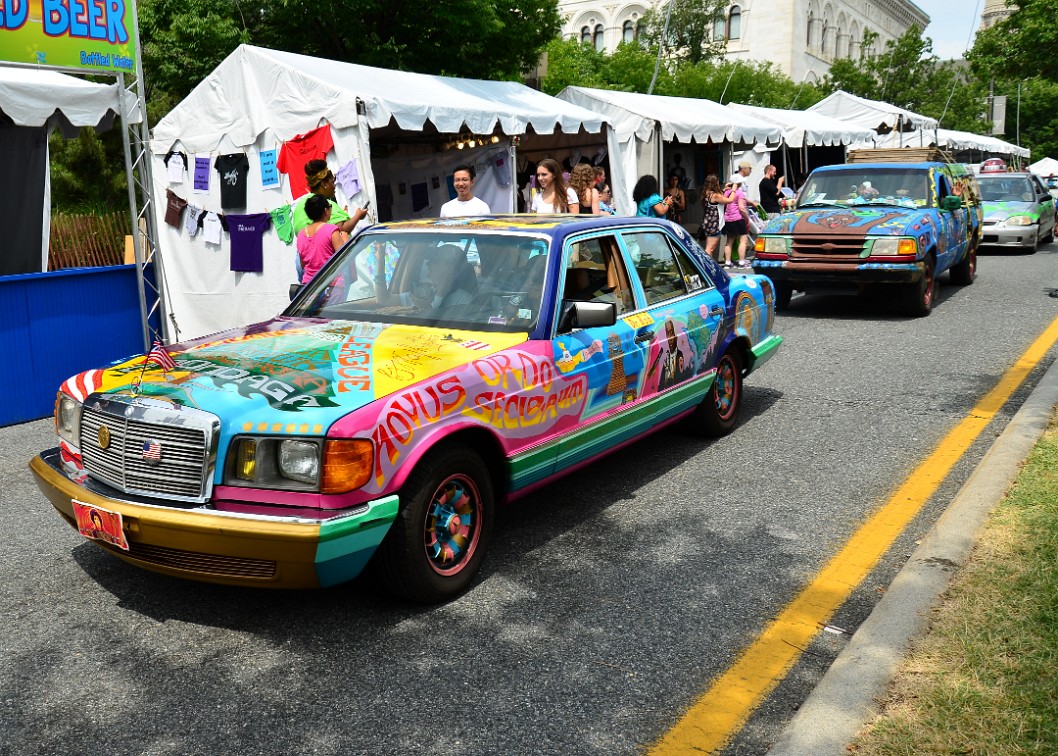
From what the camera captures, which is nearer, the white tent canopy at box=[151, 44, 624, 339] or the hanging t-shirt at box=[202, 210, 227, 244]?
the white tent canopy at box=[151, 44, 624, 339]

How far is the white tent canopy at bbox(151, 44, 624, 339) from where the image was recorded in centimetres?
1005

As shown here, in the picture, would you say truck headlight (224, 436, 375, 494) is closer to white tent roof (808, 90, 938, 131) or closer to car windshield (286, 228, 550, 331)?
car windshield (286, 228, 550, 331)

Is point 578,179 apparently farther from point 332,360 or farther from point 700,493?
point 332,360

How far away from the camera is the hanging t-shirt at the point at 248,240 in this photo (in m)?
11.0

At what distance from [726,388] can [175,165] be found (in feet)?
26.3

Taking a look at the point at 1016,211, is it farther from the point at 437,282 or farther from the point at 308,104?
the point at 437,282

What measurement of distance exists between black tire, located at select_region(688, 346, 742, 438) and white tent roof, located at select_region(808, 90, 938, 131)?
937 inches

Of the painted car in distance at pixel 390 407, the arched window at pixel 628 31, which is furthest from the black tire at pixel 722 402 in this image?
the arched window at pixel 628 31

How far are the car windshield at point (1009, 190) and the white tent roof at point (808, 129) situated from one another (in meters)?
3.91

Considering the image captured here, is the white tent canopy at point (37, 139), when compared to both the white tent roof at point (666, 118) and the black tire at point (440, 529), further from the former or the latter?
the white tent roof at point (666, 118)

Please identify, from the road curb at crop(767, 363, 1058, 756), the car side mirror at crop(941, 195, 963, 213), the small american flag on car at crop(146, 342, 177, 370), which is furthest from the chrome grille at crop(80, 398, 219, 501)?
the car side mirror at crop(941, 195, 963, 213)

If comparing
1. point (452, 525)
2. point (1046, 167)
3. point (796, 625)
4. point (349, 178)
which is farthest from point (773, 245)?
point (1046, 167)

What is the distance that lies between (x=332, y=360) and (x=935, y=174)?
10.6 metres

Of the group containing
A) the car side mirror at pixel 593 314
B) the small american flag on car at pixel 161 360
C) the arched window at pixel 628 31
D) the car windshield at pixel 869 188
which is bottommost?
the small american flag on car at pixel 161 360
